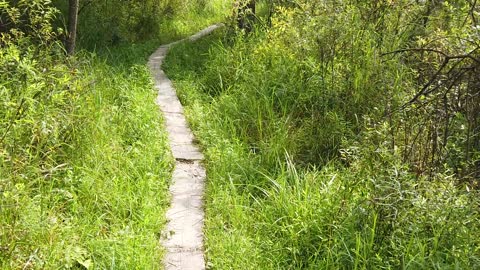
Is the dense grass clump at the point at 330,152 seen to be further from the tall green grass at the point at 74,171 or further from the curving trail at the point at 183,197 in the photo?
the tall green grass at the point at 74,171

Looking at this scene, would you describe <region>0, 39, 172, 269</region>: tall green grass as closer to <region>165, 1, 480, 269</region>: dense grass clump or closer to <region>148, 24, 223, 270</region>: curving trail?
<region>148, 24, 223, 270</region>: curving trail

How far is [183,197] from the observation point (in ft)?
14.4

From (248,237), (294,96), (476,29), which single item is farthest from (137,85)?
(476,29)

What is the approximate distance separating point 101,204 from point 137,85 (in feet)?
12.0

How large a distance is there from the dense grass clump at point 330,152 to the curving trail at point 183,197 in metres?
0.12

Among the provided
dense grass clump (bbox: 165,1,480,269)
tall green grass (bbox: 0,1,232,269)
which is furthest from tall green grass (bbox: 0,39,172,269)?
dense grass clump (bbox: 165,1,480,269)

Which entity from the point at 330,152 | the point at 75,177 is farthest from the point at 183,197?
the point at 330,152

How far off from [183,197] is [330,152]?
1.62 metres

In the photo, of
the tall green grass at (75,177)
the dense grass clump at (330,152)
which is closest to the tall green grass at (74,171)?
the tall green grass at (75,177)

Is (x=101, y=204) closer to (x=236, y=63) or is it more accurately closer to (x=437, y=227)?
(x=437, y=227)

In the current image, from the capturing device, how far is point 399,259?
318 centimetres

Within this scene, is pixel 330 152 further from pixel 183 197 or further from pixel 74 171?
pixel 74 171

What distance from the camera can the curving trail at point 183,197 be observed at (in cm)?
355

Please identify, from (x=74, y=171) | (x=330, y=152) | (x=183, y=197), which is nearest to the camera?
(x=74, y=171)
